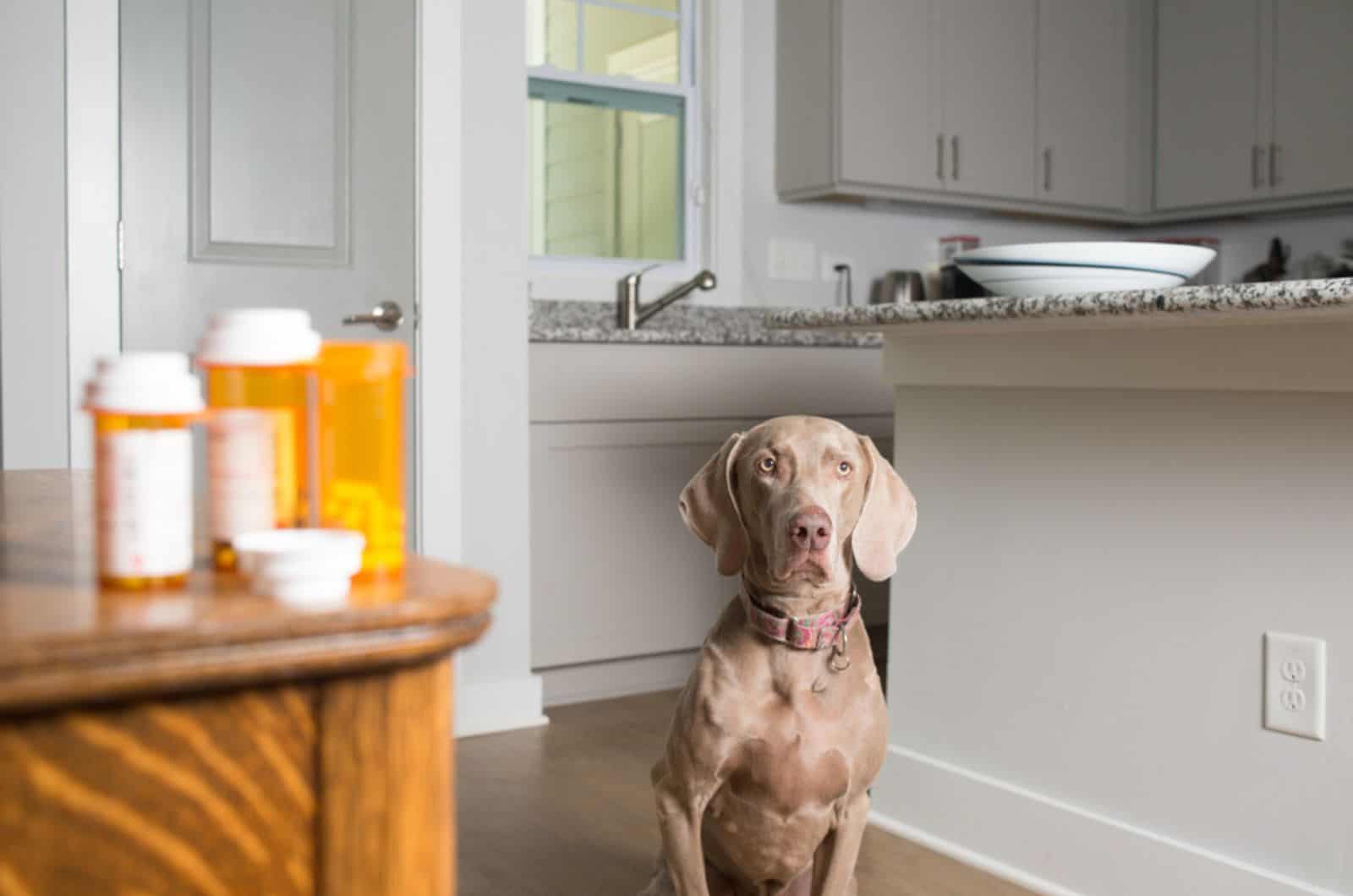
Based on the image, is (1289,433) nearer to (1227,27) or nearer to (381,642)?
(381,642)

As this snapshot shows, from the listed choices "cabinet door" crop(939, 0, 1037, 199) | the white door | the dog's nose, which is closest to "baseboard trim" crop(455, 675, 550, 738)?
the white door

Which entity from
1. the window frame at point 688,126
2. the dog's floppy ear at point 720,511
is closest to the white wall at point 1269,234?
the window frame at point 688,126

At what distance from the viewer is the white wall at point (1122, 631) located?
6.56 feet

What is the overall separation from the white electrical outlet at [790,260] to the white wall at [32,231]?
234 cm

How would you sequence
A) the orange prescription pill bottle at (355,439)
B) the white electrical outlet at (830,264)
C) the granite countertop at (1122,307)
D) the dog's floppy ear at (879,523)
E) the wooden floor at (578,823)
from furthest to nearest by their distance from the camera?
the white electrical outlet at (830,264), the wooden floor at (578,823), the dog's floppy ear at (879,523), the granite countertop at (1122,307), the orange prescription pill bottle at (355,439)

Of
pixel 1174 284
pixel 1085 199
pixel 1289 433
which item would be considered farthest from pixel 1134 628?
pixel 1085 199

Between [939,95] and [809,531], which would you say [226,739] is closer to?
[809,531]

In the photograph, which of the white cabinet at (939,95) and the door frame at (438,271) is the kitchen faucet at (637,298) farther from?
the door frame at (438,271)

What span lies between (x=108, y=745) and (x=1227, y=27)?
5067mm

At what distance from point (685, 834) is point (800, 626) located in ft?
1.02

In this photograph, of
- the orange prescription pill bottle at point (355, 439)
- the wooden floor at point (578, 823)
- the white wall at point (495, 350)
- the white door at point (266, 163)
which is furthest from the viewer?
the white wall at point (495, 350)

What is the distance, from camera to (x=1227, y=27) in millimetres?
4875

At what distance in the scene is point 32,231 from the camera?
281 cm

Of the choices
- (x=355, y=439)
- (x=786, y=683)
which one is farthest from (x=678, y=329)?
(x=355, y=439)
